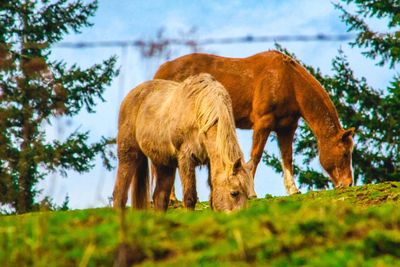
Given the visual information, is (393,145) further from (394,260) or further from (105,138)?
(394,260)

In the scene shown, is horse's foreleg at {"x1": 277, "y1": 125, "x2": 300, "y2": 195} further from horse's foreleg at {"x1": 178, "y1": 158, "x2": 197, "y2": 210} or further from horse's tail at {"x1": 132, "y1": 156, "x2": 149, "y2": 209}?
horse's foreleg at {"x1": 178, "y1": 158, "x2": 197, "y2": 210}

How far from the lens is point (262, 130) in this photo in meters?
17.3

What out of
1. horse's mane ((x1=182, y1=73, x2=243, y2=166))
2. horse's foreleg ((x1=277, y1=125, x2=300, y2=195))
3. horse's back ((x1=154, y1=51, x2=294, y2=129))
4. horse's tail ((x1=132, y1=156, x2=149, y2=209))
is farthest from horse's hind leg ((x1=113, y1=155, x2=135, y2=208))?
horse's back ((x1=154, y1=51, x2=294, y2=129))

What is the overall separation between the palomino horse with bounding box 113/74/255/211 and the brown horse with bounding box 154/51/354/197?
4.05m

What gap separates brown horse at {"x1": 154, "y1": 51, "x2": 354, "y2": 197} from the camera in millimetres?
17375

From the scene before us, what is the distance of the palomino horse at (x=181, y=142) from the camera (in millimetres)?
10336

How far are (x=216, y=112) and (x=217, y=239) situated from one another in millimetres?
4509

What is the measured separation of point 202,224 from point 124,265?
952 mm

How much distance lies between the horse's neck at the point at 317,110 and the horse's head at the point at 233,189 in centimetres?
741

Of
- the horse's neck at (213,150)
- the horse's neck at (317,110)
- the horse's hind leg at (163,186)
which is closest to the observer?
the horse's neck at (213,150)

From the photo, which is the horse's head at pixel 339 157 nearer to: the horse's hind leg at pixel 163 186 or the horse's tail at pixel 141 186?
the horse's tail at pixel 141 186

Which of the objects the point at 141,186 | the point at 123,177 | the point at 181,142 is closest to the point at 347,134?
the point at 141,186

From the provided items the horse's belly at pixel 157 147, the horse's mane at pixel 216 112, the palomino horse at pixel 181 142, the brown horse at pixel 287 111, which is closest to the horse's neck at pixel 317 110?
the brown horse at pixel 287 111

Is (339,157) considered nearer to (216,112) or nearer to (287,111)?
(287,111)
